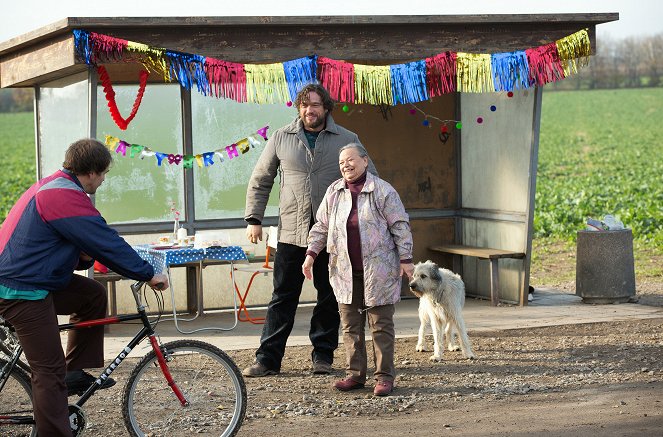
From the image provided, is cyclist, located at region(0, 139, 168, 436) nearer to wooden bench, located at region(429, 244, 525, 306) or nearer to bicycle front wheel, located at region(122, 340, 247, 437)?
bicycle front wheel, located at region(122, 340, 247, 437)

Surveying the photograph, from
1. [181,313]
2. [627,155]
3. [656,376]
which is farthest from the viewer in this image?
[627,155]

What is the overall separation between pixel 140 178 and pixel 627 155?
35.6m

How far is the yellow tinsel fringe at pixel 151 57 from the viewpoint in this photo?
944 cm

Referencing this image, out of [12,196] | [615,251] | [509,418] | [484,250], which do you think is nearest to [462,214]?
[484,250]

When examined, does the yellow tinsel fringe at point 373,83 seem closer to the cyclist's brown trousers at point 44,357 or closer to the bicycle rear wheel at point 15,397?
the cyclist's brown trousers at point 44,357

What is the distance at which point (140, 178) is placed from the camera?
11.4 metres

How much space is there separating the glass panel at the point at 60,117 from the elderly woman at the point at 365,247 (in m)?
3.73

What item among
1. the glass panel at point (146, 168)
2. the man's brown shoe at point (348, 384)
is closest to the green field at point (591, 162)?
the glass panel at point (146, 168)

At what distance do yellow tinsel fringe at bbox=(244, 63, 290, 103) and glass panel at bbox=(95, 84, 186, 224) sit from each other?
1699mm

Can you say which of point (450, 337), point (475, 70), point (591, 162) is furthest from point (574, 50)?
point (591, 162)

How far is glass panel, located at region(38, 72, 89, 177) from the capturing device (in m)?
10.5

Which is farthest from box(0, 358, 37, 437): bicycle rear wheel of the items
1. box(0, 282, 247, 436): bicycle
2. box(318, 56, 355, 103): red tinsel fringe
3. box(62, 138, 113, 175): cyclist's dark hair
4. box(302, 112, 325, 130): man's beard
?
box(318, 56, 355, 103): red tinsel fringe

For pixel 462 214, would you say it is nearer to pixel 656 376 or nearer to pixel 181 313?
pixel 181 313

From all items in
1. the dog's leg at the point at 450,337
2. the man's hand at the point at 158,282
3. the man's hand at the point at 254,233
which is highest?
the man's hand at the point at 254,233
